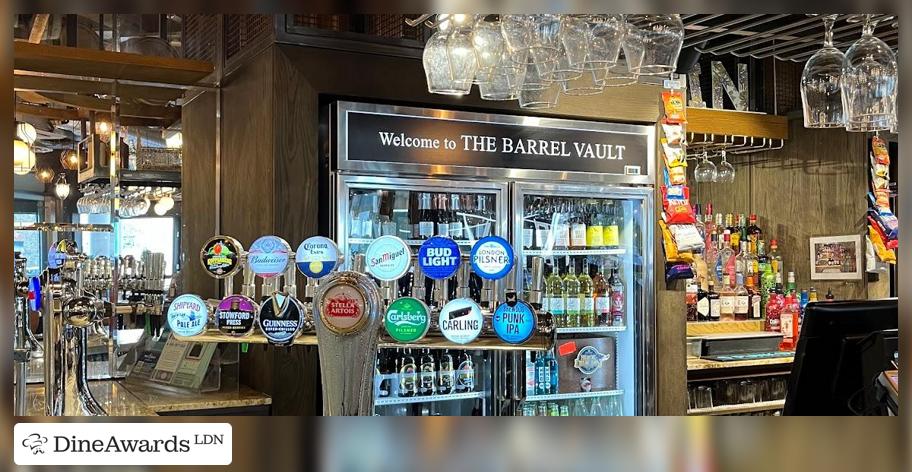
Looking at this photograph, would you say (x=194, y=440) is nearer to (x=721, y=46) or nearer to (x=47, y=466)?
(x=47, y=466)

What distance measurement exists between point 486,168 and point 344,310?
2.32 meters

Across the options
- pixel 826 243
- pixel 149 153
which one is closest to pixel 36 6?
pixel 149 153

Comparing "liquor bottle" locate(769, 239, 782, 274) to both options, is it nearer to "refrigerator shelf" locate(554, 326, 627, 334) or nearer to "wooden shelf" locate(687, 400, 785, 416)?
"wooden shelf" locate(687, 400, 785, 416)

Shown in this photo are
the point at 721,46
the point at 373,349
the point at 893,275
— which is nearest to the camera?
the point at 373,349

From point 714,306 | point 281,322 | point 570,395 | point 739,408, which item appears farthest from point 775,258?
point 281,322

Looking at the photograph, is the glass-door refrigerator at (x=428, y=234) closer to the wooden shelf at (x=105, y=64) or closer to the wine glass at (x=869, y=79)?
the wooden shelf at (x=105, y=64)

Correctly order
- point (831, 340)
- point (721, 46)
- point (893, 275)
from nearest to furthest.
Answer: point (831, 340) < point (721, 46) < point (893, 275)

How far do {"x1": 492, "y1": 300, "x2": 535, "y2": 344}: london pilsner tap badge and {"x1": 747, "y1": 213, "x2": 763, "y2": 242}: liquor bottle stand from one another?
4085 mm

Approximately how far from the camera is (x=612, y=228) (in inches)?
160

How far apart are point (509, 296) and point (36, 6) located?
1.32 meters

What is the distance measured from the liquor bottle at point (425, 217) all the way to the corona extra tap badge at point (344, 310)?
7.63ft

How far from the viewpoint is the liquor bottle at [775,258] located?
5328 millimetres

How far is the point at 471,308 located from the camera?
176 centimetres

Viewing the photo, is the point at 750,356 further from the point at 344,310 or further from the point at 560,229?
the point at 344,310
